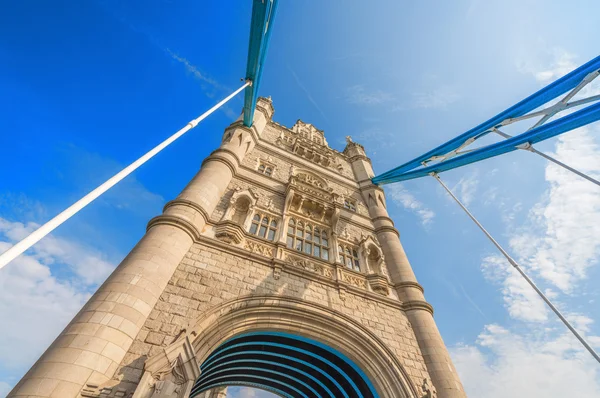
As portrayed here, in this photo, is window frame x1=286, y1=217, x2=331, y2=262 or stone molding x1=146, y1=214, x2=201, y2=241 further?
window frame x1=286, y1=217, x2=331, y2=262

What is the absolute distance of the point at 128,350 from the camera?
203 inches

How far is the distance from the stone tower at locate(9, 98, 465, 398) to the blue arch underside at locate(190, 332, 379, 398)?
47 millimetres

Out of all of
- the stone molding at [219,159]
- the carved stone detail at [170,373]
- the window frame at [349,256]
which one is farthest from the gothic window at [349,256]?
the carved stone detail at [170,373]

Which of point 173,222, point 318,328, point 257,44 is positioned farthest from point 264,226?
point 257,44

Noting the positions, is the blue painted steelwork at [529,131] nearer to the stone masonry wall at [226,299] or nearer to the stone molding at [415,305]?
the stone molding at [415,305]

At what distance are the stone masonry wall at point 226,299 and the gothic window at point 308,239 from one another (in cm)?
203

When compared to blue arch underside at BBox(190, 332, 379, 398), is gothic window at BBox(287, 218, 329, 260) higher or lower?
higher

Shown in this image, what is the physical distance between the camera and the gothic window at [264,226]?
10.0 m

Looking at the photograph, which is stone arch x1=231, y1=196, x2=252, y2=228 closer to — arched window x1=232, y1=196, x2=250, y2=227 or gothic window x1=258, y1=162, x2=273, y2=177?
arched window x1=232, y1=196, x2=250, y2=227

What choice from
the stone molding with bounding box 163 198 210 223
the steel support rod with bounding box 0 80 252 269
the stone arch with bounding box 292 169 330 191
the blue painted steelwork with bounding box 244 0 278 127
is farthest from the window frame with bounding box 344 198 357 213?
the steel support rod with bounding box 0 80 252 269

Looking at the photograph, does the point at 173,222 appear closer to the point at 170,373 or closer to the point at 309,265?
the point at 170,373

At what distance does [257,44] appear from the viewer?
13.8 meters

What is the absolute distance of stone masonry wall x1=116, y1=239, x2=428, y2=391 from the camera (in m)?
5.50

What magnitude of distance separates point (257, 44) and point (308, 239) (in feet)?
35.3
